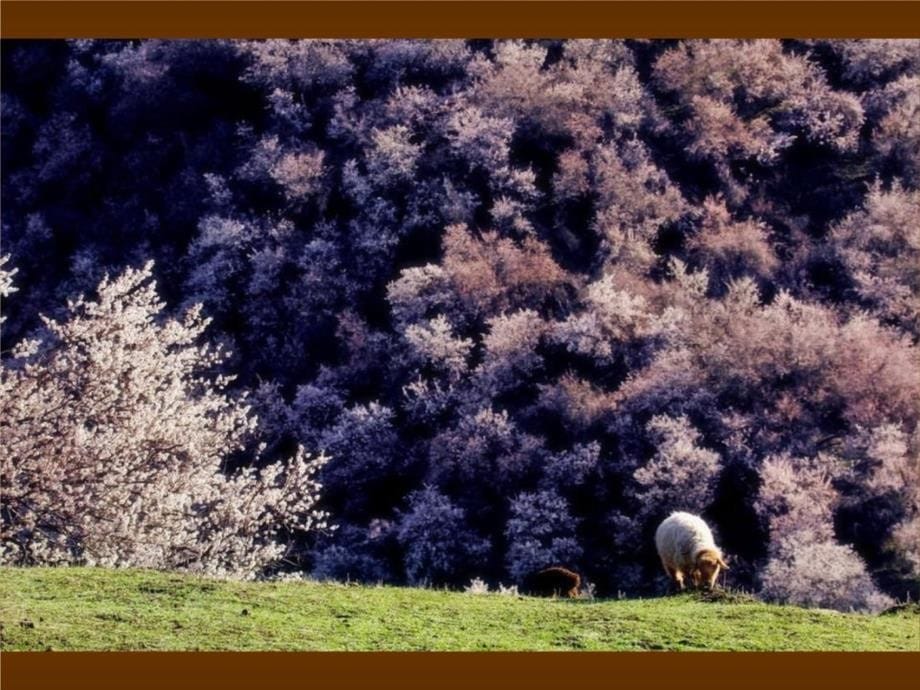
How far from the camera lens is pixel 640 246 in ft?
175

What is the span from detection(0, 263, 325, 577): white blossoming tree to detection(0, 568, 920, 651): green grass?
3710mm

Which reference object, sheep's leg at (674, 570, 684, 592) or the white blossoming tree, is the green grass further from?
the white blossoming tree

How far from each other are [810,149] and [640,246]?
40.6 ft

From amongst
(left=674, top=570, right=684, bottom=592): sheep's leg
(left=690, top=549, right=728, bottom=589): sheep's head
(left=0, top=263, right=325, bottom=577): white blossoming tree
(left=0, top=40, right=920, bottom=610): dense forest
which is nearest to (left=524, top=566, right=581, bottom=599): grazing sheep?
(left=674, top=570, right=684, bottom=592): sheep's leg

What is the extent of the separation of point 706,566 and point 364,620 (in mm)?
6489

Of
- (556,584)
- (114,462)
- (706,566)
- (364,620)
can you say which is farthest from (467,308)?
(364,620)

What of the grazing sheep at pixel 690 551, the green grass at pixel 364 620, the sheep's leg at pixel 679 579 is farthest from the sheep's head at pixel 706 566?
the green grass at pixel 364 620

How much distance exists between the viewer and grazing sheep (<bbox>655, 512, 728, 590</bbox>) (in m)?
22.8

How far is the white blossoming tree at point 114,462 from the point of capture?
995 inches

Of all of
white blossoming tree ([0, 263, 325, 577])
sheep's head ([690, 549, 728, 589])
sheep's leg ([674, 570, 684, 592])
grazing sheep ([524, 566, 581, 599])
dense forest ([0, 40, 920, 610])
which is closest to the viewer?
sheep's head ([690, 549, 728, 589])

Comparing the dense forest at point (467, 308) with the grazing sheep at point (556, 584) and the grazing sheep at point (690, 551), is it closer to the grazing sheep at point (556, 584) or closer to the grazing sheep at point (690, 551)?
the grazing sheep at point (556, 584)

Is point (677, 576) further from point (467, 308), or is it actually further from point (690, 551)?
point (467, 308)

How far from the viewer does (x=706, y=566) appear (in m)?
22.8

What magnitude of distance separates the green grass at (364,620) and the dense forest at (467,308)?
18.7ft
